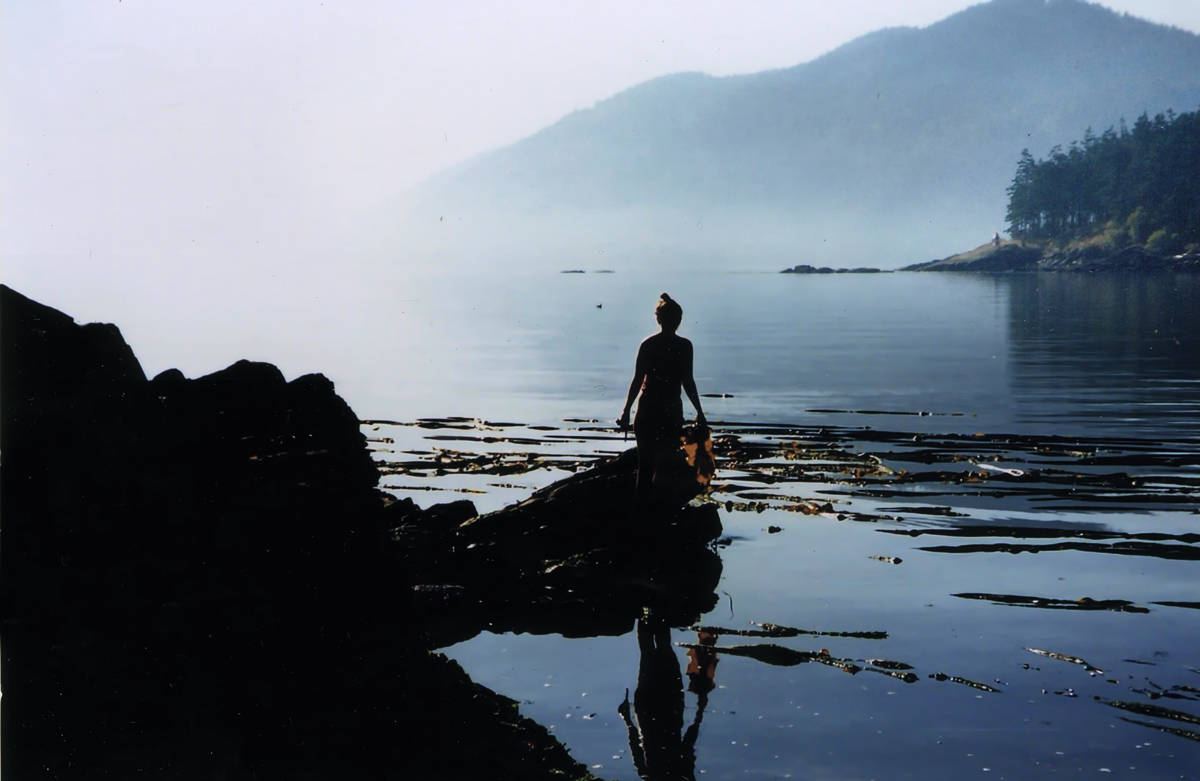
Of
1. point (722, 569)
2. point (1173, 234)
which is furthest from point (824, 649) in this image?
point (1173, 234)

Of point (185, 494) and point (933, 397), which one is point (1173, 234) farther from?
point (185, 494)

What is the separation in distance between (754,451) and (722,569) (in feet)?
31.1

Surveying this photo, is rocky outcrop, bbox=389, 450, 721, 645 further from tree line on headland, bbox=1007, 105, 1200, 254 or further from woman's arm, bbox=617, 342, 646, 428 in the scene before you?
tree line on headland, bbox=1007, 105, 1200, 254

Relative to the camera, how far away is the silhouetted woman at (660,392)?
14.8 m

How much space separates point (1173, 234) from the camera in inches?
6422

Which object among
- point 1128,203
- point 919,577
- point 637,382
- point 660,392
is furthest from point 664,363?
point 1128,203

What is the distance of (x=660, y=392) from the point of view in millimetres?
14992

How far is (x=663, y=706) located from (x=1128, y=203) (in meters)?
189

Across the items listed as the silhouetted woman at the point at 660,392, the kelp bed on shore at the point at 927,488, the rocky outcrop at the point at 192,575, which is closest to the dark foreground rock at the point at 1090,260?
the kelp bed on shore at the point at 927,488

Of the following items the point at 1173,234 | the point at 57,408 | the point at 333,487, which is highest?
the point at 1173,234

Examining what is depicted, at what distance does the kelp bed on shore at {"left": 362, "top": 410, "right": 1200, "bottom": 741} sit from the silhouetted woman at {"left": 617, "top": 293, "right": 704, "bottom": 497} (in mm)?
1644

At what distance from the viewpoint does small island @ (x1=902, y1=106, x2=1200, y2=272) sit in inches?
6422

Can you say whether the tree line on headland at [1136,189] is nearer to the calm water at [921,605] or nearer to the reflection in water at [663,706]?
the calm water at [921,605]

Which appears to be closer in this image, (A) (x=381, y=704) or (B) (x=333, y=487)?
(A) (x=381, y=704)
